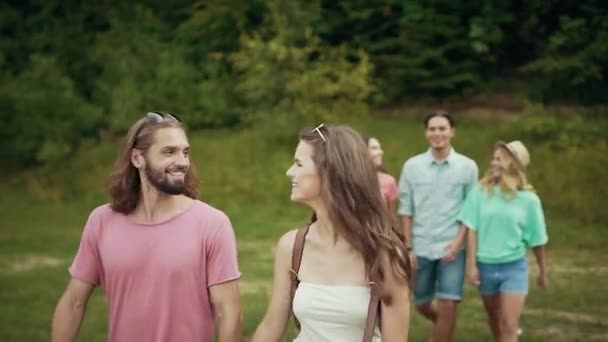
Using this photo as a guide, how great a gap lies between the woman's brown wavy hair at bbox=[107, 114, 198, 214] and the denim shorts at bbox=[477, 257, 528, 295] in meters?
3.72

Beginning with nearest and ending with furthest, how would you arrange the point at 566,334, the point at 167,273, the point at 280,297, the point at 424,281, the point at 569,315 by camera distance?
the point at 280,297, the point at 167,273, the point at 424,281, the point at 566,334, the point at 569,315

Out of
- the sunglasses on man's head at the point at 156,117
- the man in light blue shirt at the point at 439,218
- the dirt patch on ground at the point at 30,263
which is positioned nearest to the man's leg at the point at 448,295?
the man in light blue shirt at the point at 439,218

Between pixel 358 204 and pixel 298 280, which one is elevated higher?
pixel 358 204

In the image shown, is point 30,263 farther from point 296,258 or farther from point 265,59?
point 296,258

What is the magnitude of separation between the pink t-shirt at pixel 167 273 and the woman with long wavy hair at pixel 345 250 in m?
0.42

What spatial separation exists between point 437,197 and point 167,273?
4507 mm

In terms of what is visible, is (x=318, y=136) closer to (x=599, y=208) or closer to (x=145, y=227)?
(x=145, y=227)

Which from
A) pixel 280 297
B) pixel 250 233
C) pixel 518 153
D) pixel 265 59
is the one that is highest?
pixel 265 59

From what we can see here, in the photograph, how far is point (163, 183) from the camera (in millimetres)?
4473

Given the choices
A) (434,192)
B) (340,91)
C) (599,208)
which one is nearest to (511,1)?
(340,91)

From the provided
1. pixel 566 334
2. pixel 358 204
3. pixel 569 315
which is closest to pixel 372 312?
pixel 358 204

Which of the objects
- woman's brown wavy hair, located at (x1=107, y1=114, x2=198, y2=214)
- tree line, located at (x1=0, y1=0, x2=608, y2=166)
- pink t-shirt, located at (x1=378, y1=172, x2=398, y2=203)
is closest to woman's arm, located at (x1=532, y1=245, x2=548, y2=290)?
pink t-shirt, located at (x1=378, y1=172, x2=398, y2=203)

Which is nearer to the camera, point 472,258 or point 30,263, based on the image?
point 472,258

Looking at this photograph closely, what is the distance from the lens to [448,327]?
8484 mm
